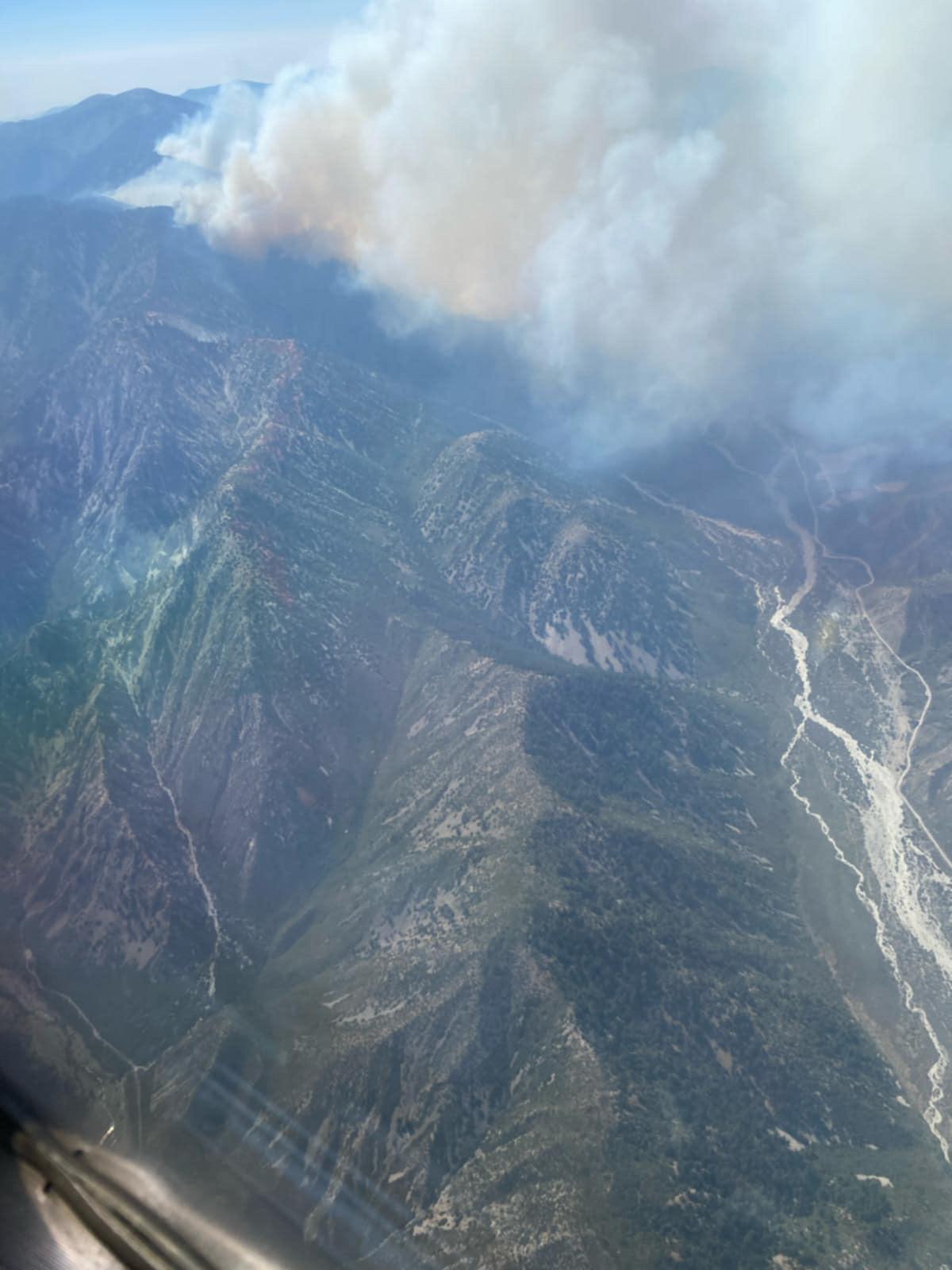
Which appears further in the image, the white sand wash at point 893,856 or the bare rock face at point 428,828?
the white sand wash at point 893,856

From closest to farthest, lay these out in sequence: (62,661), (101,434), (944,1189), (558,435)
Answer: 1. (944,1189)
2. (62,661)
3. (101,434)
4. (558,435)

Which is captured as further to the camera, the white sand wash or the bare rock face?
the white sand wash

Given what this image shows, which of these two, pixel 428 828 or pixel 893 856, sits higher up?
pixel 893 856

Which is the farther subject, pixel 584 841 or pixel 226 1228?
pixel 584 841

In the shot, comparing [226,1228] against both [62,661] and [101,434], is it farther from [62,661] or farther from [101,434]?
[101,434]

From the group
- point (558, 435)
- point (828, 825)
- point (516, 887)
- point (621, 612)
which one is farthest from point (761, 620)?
point (516, 887)

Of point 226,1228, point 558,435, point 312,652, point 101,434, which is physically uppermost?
point 558,435

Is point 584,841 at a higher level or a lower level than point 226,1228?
lower

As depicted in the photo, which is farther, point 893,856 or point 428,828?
point 893,856
